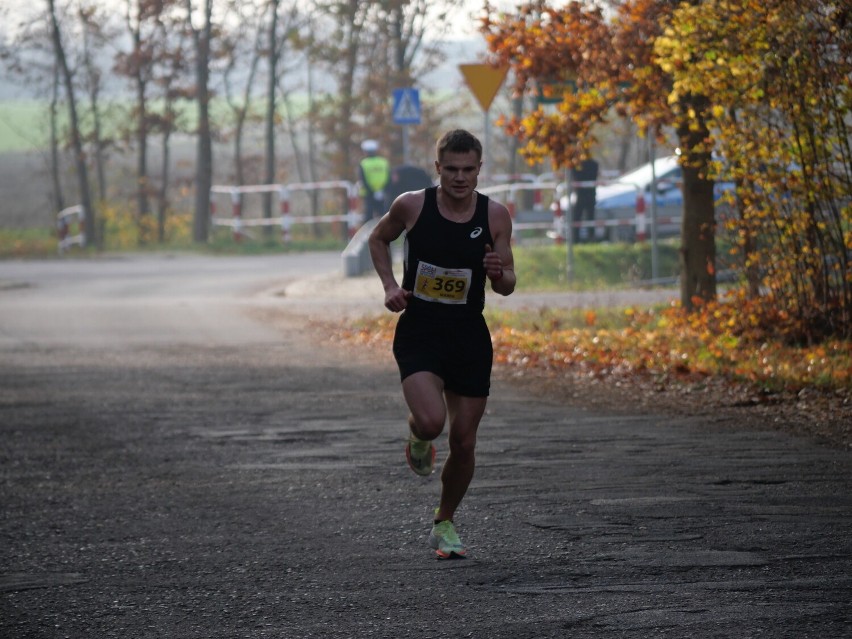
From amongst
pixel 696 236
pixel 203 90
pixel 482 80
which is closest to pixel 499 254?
pixel 696 236

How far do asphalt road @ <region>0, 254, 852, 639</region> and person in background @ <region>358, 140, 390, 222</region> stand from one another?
17094 millimetres

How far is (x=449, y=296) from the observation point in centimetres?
650

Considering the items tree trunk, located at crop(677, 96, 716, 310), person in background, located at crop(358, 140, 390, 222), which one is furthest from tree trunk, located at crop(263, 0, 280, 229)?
tree trunk, located at crop(677, 96, 716, 310)

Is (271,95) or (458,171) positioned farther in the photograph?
(271,95)

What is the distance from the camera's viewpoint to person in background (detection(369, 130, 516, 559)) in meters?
6.40

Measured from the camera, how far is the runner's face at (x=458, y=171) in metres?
6.30

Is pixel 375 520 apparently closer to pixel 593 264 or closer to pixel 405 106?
pixel 593 264

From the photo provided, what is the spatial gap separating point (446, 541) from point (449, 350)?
786 mm

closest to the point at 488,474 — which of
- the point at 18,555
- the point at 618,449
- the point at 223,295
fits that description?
the point at 618,449

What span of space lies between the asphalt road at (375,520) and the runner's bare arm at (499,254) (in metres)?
1.11

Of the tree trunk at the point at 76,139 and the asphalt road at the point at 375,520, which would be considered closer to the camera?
the asphalt road at the point at 375,520

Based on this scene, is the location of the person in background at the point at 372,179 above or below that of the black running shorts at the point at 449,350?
above

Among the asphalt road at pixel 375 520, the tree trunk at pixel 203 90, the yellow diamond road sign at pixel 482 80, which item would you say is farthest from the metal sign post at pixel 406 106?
the tree trunk at pixel 203 90

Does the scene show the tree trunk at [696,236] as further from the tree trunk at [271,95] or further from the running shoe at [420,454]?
the tree trunk at [271,95]
